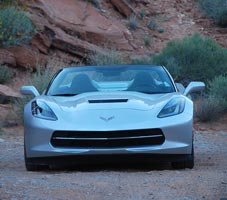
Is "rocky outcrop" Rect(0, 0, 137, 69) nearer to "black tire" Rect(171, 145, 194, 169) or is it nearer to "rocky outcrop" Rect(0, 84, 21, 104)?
"rocky outcrop" Rect(0, 84, 21, 104)

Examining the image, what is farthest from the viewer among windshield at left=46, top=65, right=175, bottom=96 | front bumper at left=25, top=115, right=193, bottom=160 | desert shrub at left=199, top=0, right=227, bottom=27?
desert shrub at left=199, top=0, right=227, bottom=27

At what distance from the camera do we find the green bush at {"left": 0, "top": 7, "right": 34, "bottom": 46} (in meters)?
22.3

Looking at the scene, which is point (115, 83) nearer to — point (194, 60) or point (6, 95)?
point (6, 95)

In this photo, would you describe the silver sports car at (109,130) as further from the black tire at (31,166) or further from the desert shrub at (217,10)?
the desert shrub at (217,10)

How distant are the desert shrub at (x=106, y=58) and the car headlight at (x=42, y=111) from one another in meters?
12.8

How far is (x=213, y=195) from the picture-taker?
6980 millimetres

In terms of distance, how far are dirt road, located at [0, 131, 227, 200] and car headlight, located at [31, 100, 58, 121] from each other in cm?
66

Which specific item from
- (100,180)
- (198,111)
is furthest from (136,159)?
(198,111)

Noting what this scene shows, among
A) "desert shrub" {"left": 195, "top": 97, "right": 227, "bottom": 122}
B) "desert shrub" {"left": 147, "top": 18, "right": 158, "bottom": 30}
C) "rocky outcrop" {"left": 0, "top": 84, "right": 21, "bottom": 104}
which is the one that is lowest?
"desert shrub" {"left": 147, "top": 18, "right": 158, "bottom": 30}

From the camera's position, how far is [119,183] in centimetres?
782

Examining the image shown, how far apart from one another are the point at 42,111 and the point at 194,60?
46.9 ft

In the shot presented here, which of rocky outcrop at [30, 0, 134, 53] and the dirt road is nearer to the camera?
the dirt road

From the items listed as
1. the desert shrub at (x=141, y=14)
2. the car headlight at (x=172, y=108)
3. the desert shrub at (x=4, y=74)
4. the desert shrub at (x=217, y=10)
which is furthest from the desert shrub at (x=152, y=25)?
the car headlight at (x=172, y=108)

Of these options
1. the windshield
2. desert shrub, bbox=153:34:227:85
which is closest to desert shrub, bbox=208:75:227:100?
desert shrub, bbox=153:34:227:85
